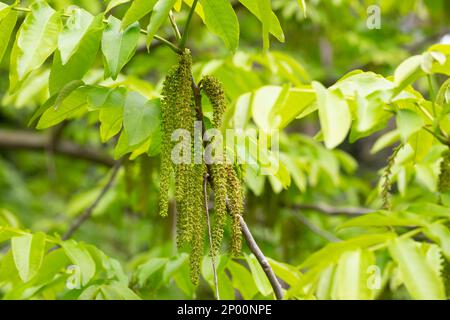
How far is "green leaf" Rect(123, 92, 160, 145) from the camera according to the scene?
64.4 inches

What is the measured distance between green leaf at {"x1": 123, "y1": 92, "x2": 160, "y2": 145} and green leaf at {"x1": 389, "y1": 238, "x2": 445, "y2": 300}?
65cm

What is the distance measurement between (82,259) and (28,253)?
0.21 meters

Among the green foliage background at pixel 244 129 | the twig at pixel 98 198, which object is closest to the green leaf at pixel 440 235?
the green foliage background at pixel 244 129

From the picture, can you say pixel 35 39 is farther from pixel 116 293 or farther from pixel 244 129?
pixel 116 293

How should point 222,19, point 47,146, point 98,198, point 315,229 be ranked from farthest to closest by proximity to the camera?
point 47,146 < point 315,229 < point 98,198 < point 222,19

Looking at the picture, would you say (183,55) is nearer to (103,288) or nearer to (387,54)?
(103,288)

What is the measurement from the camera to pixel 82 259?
6.53ft

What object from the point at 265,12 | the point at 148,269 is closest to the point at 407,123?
the point at 265,12

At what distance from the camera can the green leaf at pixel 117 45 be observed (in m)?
1.63

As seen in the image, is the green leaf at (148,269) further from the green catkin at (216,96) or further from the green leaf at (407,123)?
the green leaf at (407,123)

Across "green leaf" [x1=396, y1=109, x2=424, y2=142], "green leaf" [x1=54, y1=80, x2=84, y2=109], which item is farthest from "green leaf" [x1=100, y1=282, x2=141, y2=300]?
"green leaf" [x1=396, y1=109, x2=424, y2=142]

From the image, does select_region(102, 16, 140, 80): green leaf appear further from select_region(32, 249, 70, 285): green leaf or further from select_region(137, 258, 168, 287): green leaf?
select_region(137, 258, 168, 287): green leaf

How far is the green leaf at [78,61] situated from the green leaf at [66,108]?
0.19 ft

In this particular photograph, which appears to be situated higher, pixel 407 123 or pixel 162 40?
pixel 162 40
